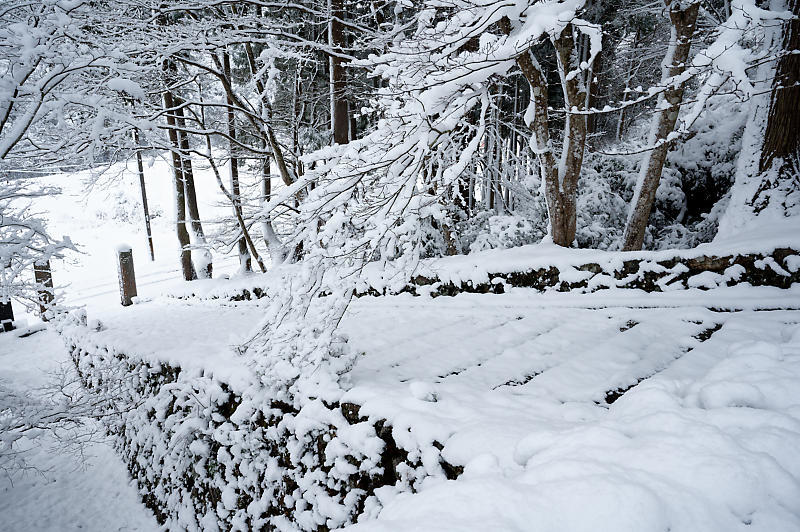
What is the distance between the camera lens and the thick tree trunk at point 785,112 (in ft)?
14.4

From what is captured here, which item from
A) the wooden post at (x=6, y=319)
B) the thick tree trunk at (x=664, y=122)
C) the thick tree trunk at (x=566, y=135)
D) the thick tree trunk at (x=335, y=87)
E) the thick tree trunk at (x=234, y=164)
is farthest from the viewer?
the wooden post at (x=6, y=319)

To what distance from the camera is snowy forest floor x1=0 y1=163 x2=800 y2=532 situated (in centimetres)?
125

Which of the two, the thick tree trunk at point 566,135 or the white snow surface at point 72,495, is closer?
the thick tree trunk at point 566,135

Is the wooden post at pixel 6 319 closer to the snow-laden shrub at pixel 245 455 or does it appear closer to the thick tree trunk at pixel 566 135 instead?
the snow-laden shrub at pixel 245 455

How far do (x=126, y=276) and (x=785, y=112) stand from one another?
14517 millimetres

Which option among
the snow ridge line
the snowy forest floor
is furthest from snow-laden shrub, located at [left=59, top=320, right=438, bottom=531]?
the snow ridge line

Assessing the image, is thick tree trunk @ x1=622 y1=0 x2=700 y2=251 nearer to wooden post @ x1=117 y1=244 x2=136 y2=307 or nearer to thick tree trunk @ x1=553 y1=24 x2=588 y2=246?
thick tree trunk @ x1=553 y1=24 x2=588 y2=246

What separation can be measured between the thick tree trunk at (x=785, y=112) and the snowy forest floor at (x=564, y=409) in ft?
8.37

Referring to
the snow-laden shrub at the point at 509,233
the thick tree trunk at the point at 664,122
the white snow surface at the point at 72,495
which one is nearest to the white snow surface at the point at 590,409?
the thick tree trunk at the point at 664,122

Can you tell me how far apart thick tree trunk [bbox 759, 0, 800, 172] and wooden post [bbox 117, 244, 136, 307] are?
13940 mm

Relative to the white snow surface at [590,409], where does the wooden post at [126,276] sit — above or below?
below

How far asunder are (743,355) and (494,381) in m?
1.35

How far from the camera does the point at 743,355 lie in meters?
1.97

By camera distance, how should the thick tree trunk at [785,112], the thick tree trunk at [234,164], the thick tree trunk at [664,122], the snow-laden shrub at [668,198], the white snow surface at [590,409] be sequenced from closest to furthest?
the white snow surface at [590,409], the thick tree trunk at [785,112], the thick tree trunk at [664,122], the snow-laden shrub at [668,198], the thick tree trunk at [234,164]
